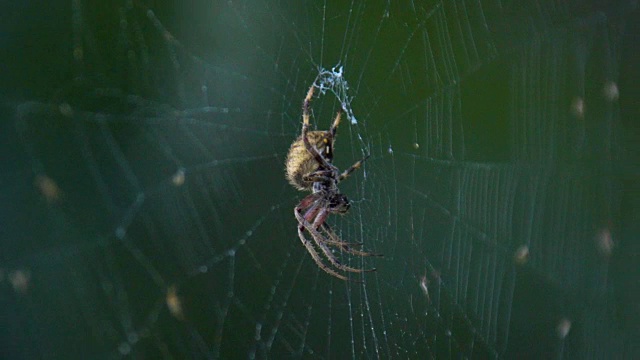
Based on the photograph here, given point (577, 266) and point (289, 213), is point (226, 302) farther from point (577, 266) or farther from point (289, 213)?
point (577, 266)

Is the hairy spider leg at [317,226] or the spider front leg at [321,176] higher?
the spider front leg at [321,176]

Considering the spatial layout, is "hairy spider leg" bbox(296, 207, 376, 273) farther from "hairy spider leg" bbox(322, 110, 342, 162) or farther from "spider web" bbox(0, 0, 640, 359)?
"hairy spider leg" bbox(322, 110, 342, 162)

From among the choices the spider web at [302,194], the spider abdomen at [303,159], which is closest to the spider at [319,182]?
the spider abdomen at [303,159]

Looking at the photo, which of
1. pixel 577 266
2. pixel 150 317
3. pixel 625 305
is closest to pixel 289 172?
pixel 577 266

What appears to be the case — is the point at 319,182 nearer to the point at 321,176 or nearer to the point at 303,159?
the point at 321,176

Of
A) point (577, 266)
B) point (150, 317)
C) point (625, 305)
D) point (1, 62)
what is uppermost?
point (1, 62)

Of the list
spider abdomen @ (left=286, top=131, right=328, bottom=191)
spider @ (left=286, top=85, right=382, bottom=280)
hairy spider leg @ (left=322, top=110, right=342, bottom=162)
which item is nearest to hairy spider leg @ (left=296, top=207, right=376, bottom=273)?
spider @ (left=286, top=85, right=382, bottom=280)

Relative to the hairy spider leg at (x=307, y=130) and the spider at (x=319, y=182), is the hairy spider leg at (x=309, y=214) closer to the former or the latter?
the spider at (x=319, y=182)

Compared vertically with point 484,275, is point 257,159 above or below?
above

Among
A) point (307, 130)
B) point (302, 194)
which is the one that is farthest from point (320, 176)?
point (302, 194)
